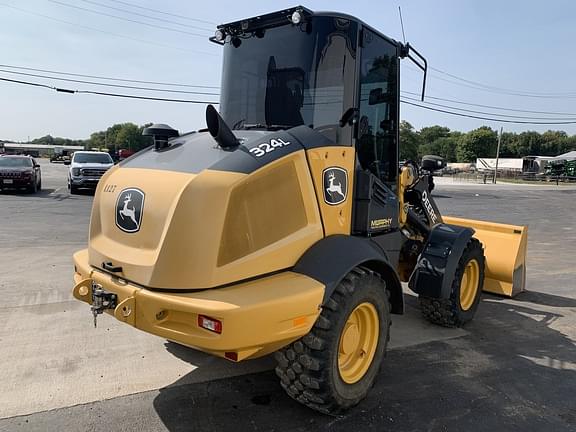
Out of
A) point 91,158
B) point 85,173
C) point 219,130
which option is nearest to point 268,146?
point 219,130

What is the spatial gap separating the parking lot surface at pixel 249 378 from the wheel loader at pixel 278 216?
1.30ft

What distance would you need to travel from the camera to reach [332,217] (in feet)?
10.6

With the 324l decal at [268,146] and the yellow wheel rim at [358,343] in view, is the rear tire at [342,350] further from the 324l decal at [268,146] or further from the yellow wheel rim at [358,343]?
the 324l decal at [268,146]

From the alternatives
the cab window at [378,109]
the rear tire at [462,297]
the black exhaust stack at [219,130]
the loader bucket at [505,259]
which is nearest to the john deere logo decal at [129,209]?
the black exhaust stack at [219,130]

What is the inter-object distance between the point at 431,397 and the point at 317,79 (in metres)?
2.53

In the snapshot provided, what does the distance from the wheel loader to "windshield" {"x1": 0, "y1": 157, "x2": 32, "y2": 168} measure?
17.4 m

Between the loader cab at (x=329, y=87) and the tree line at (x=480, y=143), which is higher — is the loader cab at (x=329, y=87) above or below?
below

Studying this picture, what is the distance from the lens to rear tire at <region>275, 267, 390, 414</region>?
2.89 metres

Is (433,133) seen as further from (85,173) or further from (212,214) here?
(212,214)

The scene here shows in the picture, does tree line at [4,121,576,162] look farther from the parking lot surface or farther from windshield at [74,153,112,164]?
the parking lot surface

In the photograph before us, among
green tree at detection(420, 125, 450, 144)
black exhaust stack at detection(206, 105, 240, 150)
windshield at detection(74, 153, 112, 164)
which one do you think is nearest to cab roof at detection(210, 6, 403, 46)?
black exhaust stack at detection(206, 105, 240, 150)

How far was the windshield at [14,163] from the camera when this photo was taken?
1816 cm

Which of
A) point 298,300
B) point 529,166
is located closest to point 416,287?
point 298,300

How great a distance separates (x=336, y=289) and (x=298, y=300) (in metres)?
Result: 0.42
